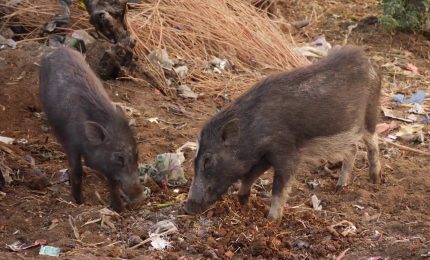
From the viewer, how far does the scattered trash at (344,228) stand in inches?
228

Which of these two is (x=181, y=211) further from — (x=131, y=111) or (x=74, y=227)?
(x=131, y=111)

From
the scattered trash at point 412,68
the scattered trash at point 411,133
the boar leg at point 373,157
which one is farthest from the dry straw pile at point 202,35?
the boar leg at point 373,157

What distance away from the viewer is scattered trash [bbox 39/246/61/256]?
17.2 ft

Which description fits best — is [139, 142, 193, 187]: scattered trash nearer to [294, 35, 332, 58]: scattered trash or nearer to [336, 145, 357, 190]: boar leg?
[336, 145, 357, 190]: boar leg

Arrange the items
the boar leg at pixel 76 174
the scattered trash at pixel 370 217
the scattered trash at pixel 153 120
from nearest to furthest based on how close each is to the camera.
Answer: the scattered trash at pixel 370 217, the boar leg at pixel 76 174, the scattered trash at pixel 153 120

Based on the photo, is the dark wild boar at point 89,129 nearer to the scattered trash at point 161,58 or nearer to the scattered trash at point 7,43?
the scattered trash at point 7,43

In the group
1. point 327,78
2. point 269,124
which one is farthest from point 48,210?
point 327,78

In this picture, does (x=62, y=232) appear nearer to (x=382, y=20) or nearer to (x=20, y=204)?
(x=20, y=204)

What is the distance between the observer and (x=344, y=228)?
594cm

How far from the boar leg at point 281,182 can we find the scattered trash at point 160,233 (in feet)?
2.69

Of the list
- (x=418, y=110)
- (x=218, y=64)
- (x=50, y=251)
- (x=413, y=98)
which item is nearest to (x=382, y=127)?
(x=418, y=110)

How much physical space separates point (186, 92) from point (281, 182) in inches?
113

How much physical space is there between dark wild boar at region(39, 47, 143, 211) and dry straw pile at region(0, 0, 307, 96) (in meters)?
2.16

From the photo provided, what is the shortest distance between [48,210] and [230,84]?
10.9 ft
